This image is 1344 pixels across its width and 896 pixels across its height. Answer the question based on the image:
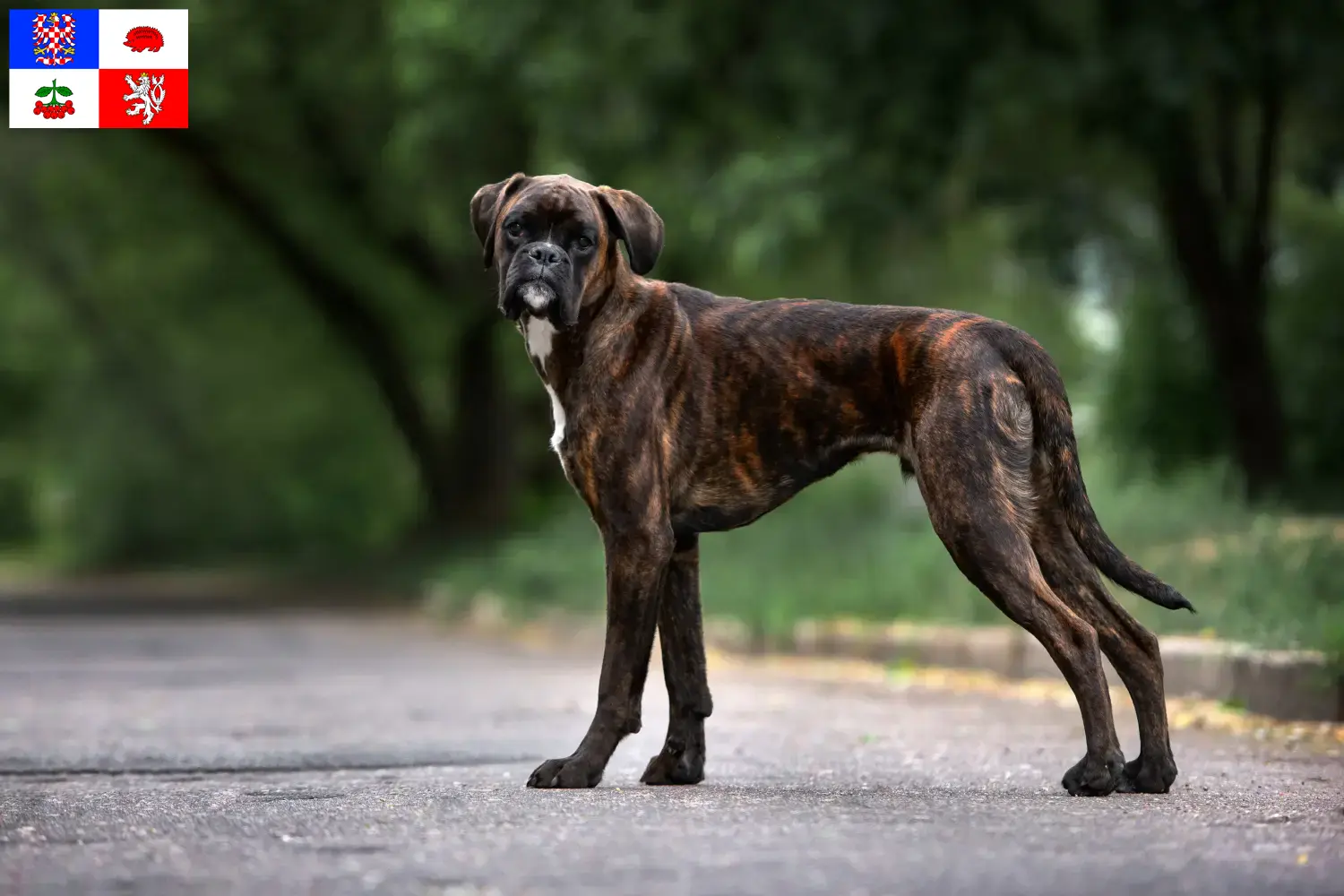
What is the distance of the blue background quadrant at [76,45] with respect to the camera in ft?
49.3

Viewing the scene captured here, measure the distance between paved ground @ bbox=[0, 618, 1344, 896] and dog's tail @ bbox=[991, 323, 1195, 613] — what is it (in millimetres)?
709

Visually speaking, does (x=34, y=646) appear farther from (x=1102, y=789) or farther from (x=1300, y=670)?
(x=1102, y=789)

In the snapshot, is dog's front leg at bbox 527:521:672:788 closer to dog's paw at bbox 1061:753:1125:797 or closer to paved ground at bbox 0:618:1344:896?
paved ground at bbox 0:618:1344:896

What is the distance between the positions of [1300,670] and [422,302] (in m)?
23.5

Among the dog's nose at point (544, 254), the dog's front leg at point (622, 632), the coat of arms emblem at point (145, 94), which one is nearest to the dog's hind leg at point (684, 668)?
the dog's front leg at point (622, 632)

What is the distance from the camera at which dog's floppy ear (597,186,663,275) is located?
21.8 feet

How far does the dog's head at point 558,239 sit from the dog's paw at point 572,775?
4.60 ft

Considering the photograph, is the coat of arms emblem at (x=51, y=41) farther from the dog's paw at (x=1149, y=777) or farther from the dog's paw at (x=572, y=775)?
the dog's paw at (x=1149, y=777)

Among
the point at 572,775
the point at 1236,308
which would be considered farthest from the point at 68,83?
the point at 572,775

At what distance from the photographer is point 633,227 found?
6.67 meters

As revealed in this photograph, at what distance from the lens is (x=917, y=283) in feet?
65.9

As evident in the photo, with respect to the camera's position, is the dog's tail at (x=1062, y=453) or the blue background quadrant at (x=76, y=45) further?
the blue background quadrant at (x=76, y=45)

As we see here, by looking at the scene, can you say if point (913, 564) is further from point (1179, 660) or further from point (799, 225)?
point (1179, 660)

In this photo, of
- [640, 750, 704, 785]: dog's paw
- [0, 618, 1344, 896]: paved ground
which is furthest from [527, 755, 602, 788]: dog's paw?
[640, 750, 704, 785]: dog's paw
